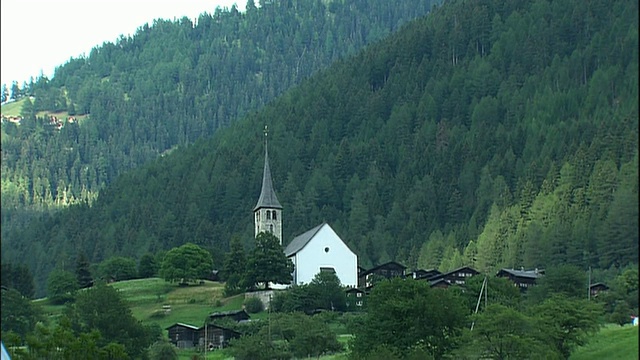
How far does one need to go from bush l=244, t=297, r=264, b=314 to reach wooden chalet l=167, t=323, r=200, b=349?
13.5 m

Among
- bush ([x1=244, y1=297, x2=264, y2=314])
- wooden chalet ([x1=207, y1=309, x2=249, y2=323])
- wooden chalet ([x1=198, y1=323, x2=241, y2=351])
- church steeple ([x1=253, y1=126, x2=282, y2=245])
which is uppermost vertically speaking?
church steeple ([x1=253, y1=126, x2=282, y2=245])

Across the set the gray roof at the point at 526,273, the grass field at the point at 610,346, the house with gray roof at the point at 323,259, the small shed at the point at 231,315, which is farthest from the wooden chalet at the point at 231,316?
the grass field at the point at 610,346

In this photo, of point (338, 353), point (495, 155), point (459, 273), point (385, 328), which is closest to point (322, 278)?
point (459, 273)

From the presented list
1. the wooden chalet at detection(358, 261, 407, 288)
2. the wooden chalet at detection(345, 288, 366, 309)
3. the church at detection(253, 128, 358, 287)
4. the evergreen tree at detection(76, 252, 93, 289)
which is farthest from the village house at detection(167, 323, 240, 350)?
the evergreen tree at detection(76, 252, 93, 289)

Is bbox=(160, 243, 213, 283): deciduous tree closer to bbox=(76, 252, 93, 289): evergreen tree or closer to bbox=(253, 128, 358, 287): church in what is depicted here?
bbox=(76, 252, 93, 289): evergreen tree

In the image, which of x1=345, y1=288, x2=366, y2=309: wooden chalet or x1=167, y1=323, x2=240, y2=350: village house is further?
x1=345, y1=288, x2=366, y2=309: wooden chalet

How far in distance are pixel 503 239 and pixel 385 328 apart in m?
70.8

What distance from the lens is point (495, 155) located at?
186875mm

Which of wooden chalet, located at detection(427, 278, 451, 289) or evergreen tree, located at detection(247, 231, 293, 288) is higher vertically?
evergreen tree, located at detection(247, 231, 293, 288)

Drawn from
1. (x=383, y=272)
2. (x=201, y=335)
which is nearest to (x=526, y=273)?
(x=383, y=272)

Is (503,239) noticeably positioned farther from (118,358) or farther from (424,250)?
(118,358)

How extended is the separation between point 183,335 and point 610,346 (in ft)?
123

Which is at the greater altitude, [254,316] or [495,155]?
[495,155]

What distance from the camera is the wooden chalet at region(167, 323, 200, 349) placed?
93812 millimetres
